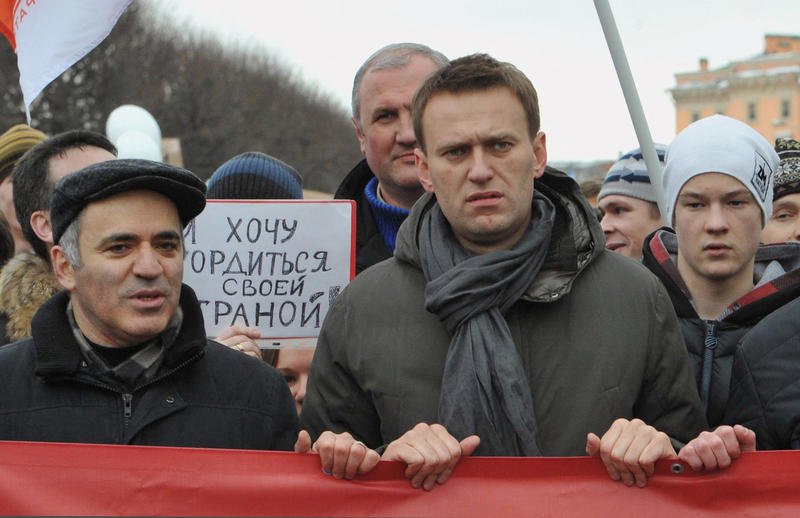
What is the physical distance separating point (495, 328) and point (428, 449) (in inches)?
14.9

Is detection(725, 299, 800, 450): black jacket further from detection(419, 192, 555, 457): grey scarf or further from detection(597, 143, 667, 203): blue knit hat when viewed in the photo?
detection(597, 143, 667, 203): blue knit hat

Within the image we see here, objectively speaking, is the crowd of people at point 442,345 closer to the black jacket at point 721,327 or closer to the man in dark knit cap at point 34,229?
the black jacket at point 721,327

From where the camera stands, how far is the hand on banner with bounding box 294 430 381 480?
2934mm

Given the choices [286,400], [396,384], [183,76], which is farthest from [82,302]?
[183,76]

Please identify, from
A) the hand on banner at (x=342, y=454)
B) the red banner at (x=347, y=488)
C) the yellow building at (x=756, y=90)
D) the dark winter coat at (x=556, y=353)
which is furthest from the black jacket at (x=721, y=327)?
the yellow building at (x=756, y=90)

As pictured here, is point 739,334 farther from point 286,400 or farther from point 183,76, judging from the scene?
point 183,76

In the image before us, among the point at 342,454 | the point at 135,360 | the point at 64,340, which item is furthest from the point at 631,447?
the point at 64,340

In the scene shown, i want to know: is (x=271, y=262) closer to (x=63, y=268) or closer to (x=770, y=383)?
(x=63, y=268)

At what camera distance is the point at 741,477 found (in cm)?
300

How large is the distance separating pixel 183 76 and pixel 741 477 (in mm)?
37158

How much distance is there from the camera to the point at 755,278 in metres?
→ 3.83

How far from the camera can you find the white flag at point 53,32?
15.6 feet

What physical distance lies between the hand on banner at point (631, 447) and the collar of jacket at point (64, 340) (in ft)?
3.54

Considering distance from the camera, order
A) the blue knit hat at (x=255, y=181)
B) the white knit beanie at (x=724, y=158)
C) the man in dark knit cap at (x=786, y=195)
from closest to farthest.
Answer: the white knit beanie at (x=724, y=158)
the blue knit hat at (x=255, y=181)
the man in dark knit cap at (x=786, y=195)
